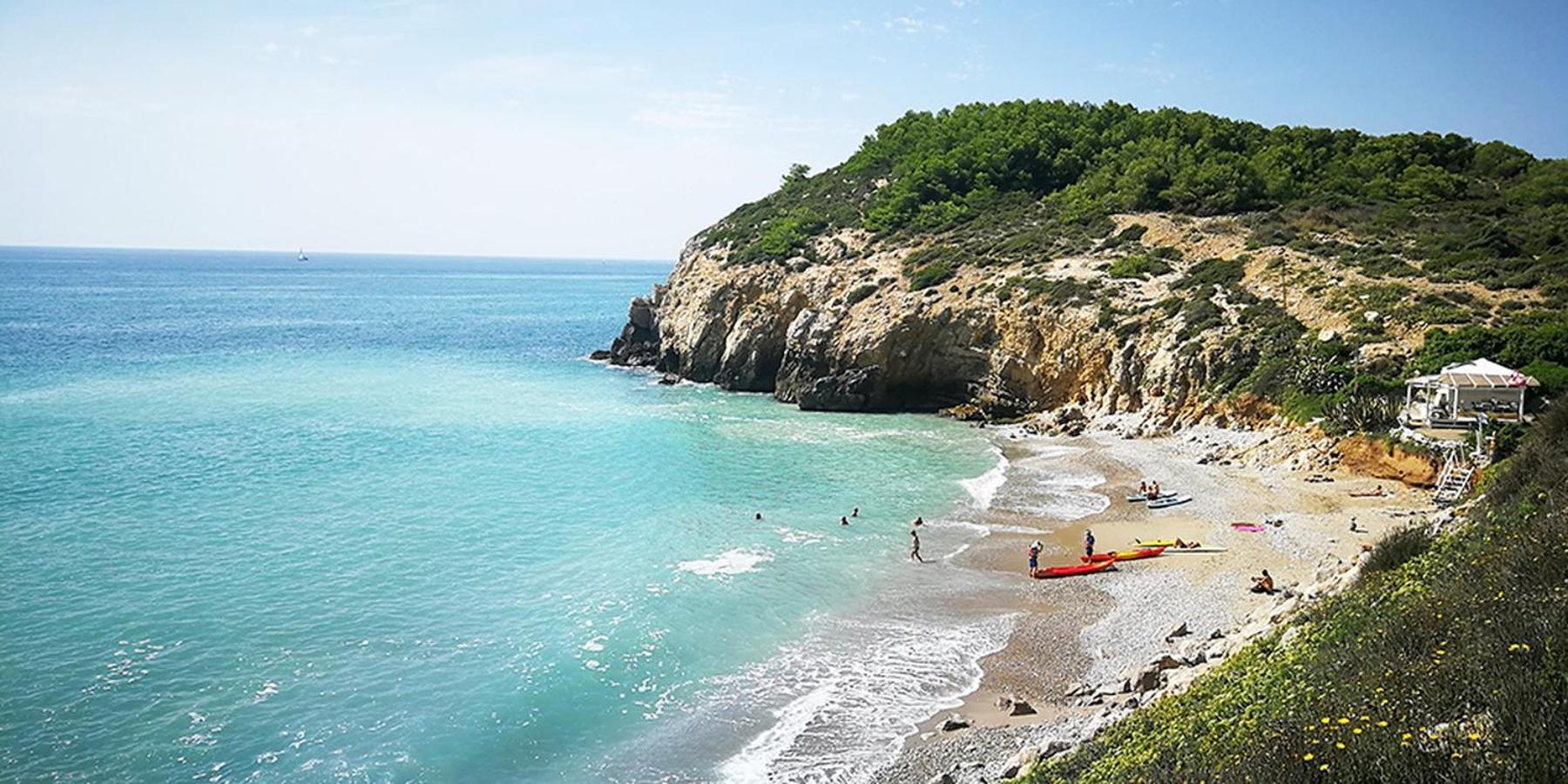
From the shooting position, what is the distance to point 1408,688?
8.34 metres

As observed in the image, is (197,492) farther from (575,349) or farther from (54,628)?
(575,349)


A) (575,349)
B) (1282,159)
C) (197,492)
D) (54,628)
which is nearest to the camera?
(54,628)

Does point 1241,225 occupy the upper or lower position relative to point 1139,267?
upper

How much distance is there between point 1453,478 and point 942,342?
78.6 feet

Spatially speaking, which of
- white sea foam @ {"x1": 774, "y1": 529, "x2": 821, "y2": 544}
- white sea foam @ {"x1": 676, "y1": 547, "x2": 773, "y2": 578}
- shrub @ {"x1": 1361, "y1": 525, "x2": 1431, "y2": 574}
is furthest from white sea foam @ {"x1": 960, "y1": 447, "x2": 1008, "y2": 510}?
shrub @ {"x1": 1361, "y1": 525, "x2": 1431, "y2": 574}

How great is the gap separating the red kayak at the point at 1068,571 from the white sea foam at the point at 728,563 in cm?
686

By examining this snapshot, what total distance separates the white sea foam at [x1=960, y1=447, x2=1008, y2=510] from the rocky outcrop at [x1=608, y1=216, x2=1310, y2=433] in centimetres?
753

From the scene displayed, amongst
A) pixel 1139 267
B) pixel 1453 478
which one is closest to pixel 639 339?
pixel 1139 267

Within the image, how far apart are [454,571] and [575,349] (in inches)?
2172

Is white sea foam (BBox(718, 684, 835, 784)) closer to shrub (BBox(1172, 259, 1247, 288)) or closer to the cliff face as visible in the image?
→ the cliff face

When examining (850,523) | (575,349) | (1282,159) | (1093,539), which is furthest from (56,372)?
(1282,159)

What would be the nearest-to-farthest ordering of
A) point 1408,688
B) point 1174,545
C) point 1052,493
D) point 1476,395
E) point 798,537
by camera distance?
point 1408,688, point 1174,545, point 798,537, point 1476,395, point 1052,493

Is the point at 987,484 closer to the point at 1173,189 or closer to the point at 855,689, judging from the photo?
the point at 855,689

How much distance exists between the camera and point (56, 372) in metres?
56.2
